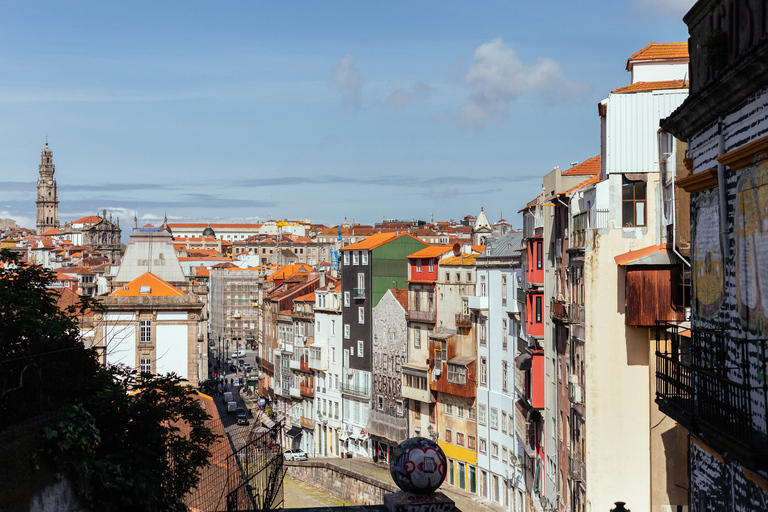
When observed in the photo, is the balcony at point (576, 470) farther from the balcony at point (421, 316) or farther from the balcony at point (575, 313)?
the balcony at point (421, 316)

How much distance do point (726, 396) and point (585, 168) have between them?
26.3m

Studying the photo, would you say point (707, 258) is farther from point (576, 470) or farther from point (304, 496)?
point (304, 496)

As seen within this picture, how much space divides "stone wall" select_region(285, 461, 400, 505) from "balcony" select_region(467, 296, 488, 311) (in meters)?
10.8

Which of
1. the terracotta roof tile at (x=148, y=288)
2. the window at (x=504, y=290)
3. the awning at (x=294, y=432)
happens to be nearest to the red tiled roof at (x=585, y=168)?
the window at (x=504, y=290)

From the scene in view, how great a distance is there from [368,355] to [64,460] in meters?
60.4

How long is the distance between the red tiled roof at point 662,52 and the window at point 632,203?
3.93m

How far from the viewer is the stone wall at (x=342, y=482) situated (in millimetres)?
53000

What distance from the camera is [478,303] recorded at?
53.8 meters

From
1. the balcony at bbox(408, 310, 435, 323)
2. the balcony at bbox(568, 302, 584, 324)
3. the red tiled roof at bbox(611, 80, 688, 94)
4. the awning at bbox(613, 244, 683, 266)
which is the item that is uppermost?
the red tiled roof at bbox(611, 80, 688, 94)

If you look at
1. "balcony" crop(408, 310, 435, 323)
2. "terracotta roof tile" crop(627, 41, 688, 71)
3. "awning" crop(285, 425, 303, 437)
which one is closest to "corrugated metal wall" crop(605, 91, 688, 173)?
"terracotta roof tile" crop(627, 41, 688, 71)

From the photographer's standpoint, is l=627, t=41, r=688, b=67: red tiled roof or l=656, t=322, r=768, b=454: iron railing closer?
l=656, t=322, r=768, b=454: iron railing

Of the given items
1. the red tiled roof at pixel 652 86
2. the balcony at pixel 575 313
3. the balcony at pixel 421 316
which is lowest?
the balcony at pixel 421 316

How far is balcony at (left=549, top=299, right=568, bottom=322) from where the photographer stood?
109ft

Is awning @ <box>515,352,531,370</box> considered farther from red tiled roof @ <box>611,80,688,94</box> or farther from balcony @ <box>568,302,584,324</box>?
red tiled roof @ <box>611,80,688,94</box>
